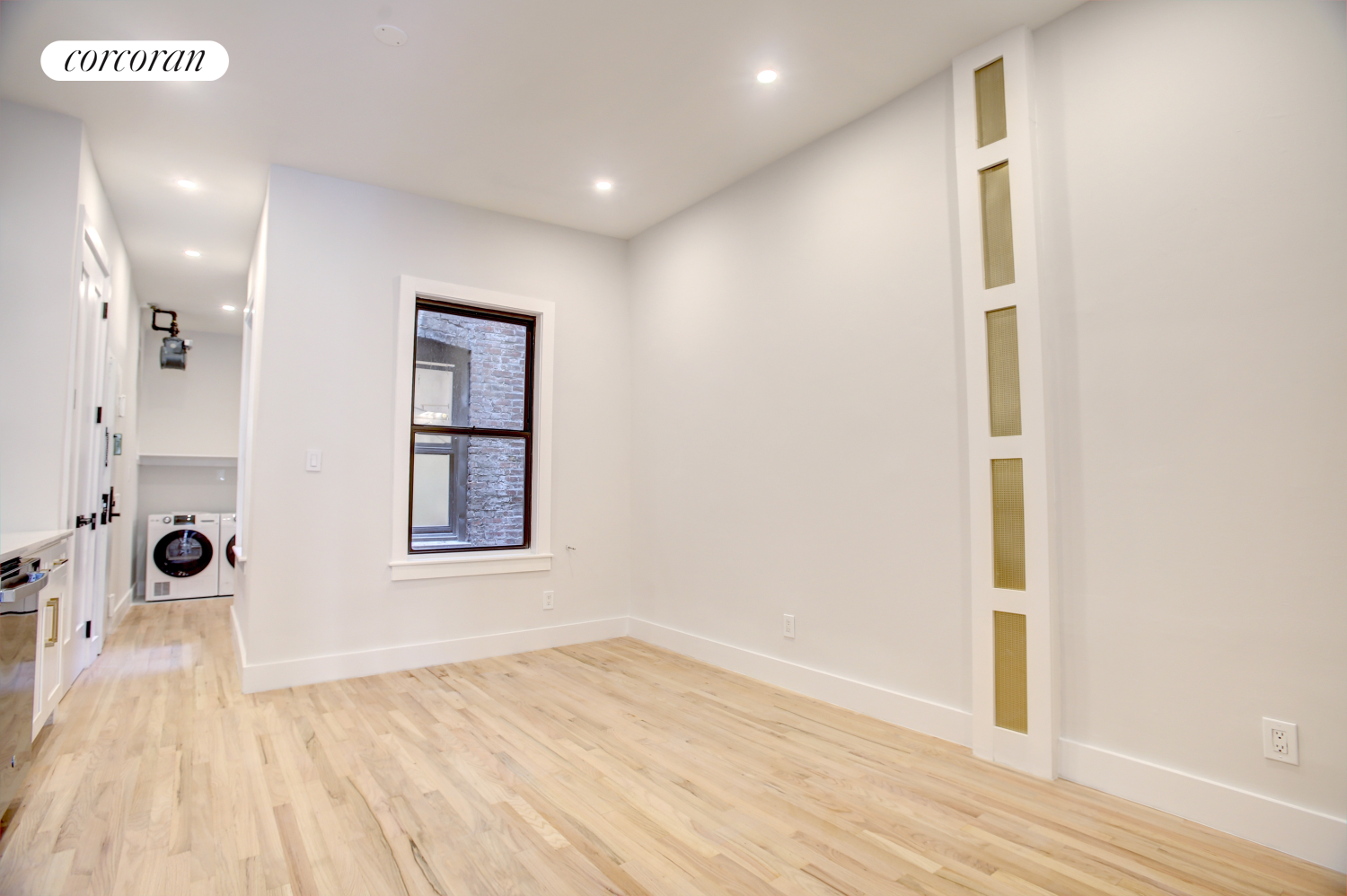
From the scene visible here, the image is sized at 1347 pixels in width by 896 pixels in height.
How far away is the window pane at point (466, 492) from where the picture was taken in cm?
414

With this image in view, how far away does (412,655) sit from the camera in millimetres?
3873

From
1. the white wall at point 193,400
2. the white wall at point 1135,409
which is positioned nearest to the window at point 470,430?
the white wall at point 1135,409

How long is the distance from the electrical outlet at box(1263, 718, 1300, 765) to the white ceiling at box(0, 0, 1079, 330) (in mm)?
2398

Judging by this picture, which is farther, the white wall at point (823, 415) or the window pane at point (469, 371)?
the window pane at point (469, 371)

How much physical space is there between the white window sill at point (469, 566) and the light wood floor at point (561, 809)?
0.76m

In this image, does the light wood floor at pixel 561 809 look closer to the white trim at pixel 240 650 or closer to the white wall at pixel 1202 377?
the white trim at pixel 240 650

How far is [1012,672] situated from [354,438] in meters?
3.34

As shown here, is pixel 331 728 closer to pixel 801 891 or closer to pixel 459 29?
pixel 801 891

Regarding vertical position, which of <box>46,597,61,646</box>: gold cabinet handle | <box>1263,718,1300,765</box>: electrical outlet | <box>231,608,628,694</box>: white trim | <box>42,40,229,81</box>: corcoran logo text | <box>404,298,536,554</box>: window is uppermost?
<box>42,40,229,81</box>: corcoran logo text

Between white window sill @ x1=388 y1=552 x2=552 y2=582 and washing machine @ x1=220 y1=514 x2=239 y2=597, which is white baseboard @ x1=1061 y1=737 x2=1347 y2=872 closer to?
white window sill @ x1=388 y1=552 x2=552 y2=582

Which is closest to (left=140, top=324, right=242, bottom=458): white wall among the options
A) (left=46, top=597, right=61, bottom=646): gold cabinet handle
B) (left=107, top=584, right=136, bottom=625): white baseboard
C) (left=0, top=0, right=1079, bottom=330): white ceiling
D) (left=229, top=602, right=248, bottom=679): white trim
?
(left=107, top=584, right=136, bottom=625): white baseboard

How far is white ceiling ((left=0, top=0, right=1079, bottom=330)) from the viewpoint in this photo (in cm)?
250

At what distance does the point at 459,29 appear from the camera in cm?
259

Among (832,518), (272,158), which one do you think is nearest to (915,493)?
(832,518)
